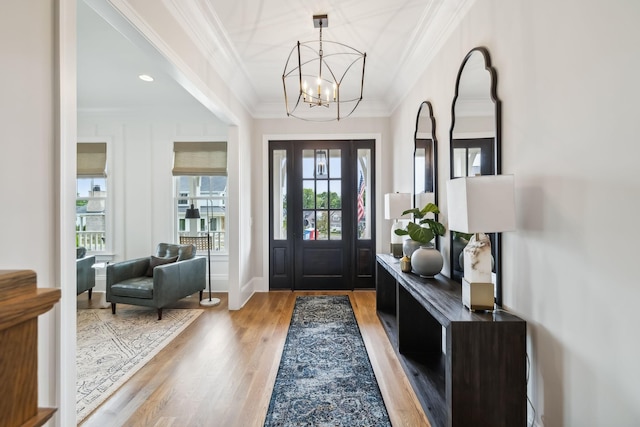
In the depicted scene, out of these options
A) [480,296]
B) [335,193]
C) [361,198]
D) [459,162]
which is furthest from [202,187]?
[480,296]

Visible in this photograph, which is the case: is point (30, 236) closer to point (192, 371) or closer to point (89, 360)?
point (192, 371)

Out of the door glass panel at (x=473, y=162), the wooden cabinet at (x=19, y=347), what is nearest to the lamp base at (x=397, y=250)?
the door glass panel at (x=473, y=162)

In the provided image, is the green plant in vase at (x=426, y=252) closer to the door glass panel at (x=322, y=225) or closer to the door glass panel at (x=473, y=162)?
the door glass panel at (x=473, y=162)

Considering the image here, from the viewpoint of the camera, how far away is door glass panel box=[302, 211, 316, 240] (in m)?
4.84

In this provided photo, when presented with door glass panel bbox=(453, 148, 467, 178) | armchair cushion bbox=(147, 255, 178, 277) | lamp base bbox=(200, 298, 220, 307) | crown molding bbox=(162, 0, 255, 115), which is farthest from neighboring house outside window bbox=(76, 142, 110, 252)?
door glass panel bbox=(453, 148, 467, 178)

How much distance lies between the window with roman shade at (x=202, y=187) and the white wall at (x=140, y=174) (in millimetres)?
118

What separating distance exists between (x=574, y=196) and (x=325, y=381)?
1.95m

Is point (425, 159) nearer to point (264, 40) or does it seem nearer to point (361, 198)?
point (361, 198)

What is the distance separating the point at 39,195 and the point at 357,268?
4124 millimetres

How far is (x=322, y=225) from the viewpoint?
4.84 metres

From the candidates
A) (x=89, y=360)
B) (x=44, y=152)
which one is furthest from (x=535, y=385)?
(x=89, y=360)

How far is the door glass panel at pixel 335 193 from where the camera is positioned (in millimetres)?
4812

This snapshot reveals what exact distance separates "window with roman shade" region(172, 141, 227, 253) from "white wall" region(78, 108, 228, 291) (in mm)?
118

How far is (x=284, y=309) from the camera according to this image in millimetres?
3967
